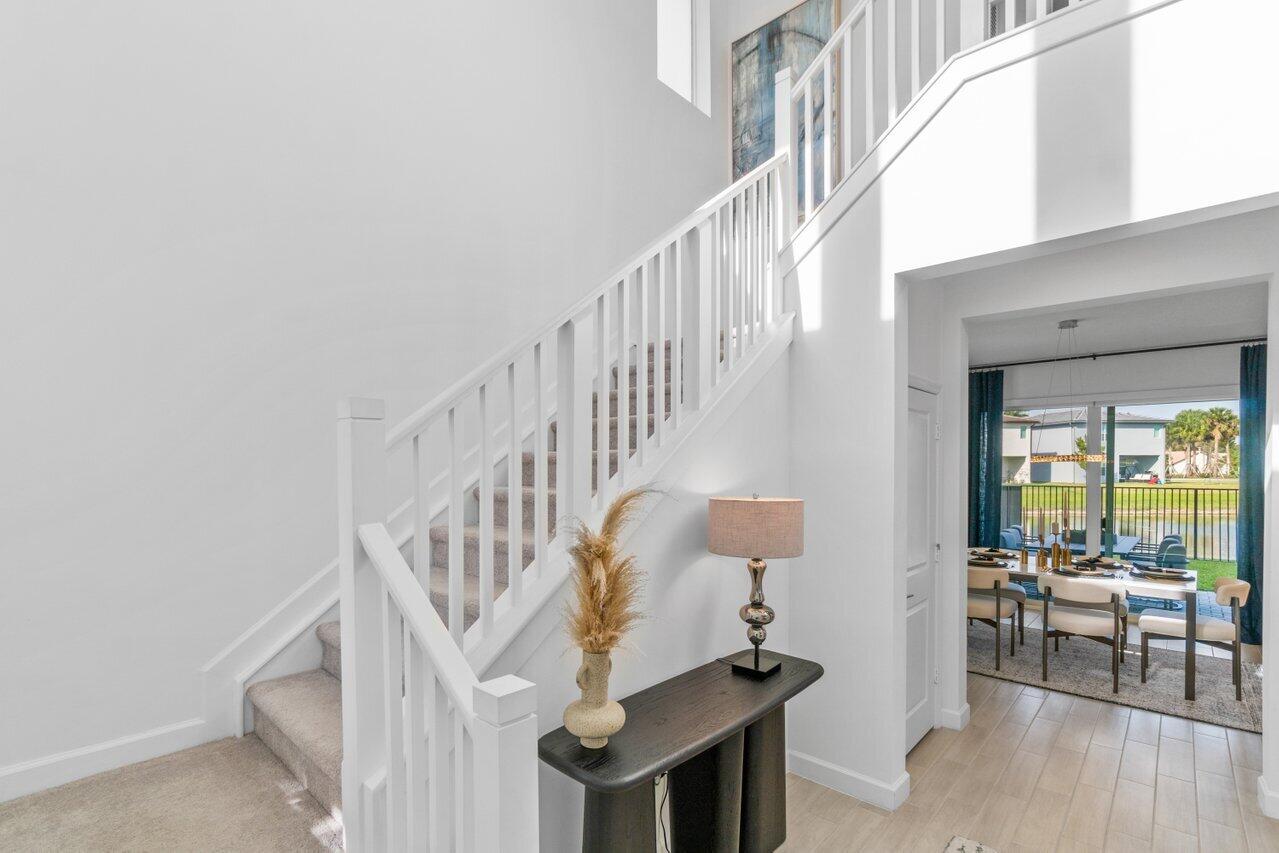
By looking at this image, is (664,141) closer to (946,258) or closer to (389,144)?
(389,144)

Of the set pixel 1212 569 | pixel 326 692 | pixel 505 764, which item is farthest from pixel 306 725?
pixel 1212 569

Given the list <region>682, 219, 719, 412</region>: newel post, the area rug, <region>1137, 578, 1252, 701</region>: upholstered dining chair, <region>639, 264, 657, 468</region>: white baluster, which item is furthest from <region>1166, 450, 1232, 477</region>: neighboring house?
<region>639, 264, 657, 468</region>: white baluster

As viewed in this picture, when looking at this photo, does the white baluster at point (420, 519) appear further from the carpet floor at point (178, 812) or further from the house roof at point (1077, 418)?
the house roof at point (1077, 418)

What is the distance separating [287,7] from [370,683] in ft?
8.96

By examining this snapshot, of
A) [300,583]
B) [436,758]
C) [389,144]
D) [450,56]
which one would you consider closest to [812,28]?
[450,56]

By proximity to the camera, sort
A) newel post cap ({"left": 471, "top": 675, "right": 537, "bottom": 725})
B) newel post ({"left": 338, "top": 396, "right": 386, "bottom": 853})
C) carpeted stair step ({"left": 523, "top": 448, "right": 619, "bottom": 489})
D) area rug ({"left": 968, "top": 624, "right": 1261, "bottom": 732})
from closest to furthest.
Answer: newel post cap ({"left": 471, "top": 675, "right": 537, "bottom": 725})
newel post ({"left": 338, "top": 396, "right": 386, "bottom": 853})
carpeted stair step ({"left": 523, "top": 448, "right": 619, "bottom": 489})
area rug ({"left": 968, "top": 624, "right": 1261, "bottom": 732})

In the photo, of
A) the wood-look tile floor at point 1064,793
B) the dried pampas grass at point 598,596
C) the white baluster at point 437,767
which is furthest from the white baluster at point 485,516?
the wood-look tile floor at point 1064,793

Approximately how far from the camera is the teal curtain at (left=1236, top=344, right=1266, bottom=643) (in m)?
5.23

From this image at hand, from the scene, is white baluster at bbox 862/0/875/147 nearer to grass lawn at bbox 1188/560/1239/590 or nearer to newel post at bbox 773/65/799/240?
newel post at bbox 773/65/799/240

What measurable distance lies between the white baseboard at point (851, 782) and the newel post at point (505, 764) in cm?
224

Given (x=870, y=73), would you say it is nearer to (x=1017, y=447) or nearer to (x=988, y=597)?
(x=988, y=597)

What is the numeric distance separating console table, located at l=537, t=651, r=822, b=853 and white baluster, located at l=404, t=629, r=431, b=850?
44 cm

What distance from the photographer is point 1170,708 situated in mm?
4047

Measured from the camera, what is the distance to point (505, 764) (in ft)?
3.95
